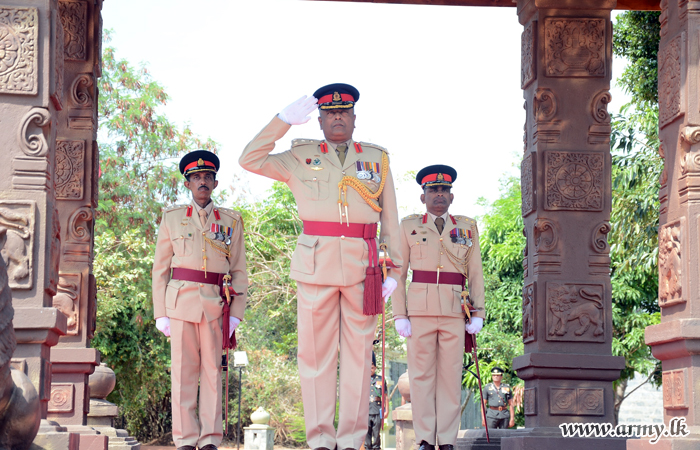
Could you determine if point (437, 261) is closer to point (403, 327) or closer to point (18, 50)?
point (403, 327)

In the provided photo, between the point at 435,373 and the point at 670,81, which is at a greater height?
the point at 670,81

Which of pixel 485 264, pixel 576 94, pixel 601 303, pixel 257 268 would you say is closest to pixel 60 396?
pixel 601 303

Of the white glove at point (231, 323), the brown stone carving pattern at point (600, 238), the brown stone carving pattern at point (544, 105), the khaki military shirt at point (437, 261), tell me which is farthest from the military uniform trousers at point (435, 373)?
the brown stone carving pattern at point (544, 105)

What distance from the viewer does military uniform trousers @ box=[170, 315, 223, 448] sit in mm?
6328

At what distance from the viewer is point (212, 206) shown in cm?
689

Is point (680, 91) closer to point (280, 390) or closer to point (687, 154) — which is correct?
point (687, 154)

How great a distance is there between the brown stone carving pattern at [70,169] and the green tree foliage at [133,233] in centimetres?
1269

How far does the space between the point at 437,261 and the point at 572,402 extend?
5.00 feet

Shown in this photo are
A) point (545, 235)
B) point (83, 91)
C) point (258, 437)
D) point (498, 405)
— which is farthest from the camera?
point (258, 437)

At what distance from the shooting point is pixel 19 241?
186 inches

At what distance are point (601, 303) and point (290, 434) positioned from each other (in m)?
19.0

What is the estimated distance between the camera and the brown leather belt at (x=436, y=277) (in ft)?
23.6

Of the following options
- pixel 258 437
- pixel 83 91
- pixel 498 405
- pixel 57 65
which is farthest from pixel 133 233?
pixel 57 65

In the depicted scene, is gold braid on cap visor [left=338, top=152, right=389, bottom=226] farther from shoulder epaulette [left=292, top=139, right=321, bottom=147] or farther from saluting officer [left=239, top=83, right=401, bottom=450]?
shoulder epaulette [left=292, top=139, right=321, bottom=147]
